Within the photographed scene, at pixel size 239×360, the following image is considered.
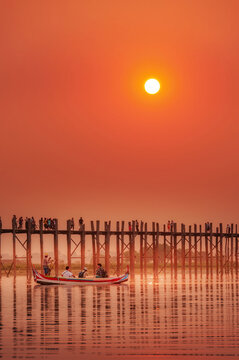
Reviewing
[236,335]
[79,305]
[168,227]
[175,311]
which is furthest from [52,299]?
[168,227]

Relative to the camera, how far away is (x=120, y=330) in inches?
821

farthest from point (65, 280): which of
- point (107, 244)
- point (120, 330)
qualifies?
point (120, 330)

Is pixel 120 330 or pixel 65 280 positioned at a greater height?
pixel 120 330

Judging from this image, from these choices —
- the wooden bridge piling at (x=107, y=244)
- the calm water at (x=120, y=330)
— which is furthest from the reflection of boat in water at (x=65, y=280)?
the calm water at (x=120, y=330)

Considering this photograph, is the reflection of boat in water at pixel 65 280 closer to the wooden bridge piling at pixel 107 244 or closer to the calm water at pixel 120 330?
the wooden bridge piling at pixel 107 244

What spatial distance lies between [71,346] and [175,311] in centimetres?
993

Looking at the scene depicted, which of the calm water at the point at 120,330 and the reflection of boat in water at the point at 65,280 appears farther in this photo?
the reflection of boat in water at the point at 65,280

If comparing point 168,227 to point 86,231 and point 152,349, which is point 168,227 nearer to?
point 86,231

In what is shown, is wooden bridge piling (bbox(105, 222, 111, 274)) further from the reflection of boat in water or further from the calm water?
the calm water

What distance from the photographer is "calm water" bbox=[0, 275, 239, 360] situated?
55.1 feet

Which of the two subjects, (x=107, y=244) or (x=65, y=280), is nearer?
(x=65, y=280)

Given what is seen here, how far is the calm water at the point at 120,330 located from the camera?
16797 millimetres

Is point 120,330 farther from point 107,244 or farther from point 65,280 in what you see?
point 107,244

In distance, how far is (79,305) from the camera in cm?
3106
